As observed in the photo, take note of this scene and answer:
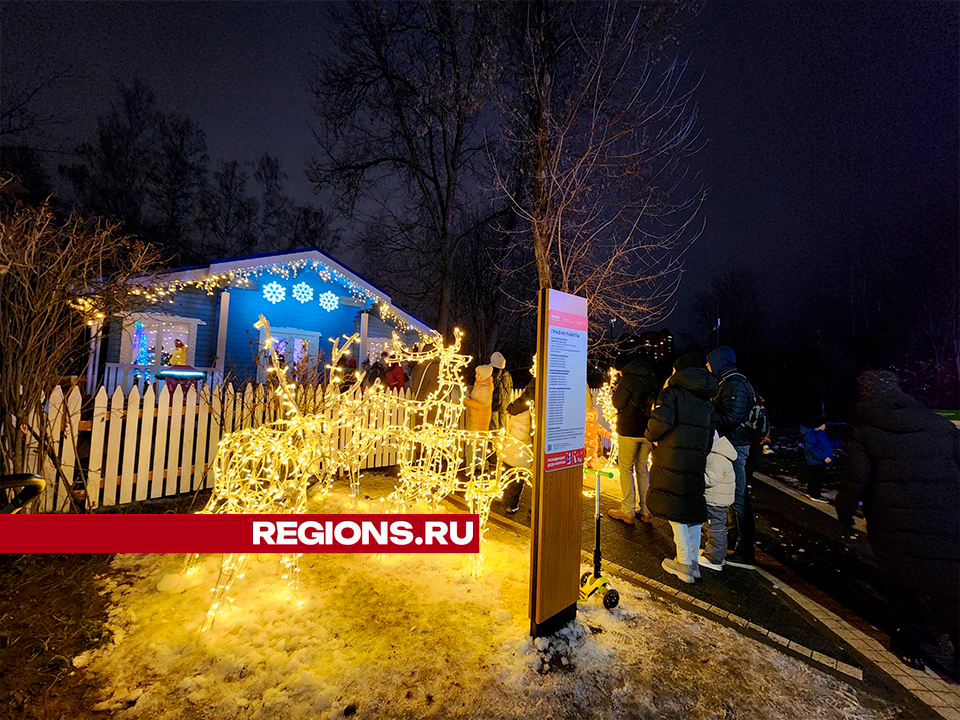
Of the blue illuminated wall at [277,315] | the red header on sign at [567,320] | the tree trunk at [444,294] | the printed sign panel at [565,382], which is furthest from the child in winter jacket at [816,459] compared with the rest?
the blue illuminated wall at [277,315]

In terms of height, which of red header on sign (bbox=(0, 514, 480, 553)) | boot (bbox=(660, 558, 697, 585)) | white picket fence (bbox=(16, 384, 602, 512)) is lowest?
boot (bbox=(660, 558, 697, 585))

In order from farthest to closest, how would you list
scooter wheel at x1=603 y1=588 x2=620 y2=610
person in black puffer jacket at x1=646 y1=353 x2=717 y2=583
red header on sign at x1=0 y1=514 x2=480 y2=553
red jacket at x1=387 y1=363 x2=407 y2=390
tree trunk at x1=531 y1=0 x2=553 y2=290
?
red jacket at x1=387 y1=363 x2=407 y2=390, tree trunk at x1=531 y1=0 x2=553 y2=290, person in black puffer jacket at x1=646 y1=353 x2=717 y2=583, red header on sign at x1=0 y1=514 x2=480 y2=553, scooter wheel at x1=603 y1=588 x2=620 y2=610

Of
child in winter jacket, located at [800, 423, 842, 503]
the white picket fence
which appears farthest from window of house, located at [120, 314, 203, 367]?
child in winter jacket, located at [800, 423, 842, 503]

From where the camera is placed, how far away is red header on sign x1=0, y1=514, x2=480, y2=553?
3320mm

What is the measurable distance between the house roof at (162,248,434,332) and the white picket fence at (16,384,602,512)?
531 centimetres

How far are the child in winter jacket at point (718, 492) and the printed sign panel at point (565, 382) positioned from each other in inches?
69.5

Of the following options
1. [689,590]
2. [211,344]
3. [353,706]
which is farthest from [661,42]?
[211,344]

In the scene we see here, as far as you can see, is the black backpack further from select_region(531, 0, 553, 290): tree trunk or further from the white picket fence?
select_region(531, 0, 553, 290): tree trunk

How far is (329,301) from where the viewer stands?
535 inches

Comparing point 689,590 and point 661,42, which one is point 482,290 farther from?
point 689,590

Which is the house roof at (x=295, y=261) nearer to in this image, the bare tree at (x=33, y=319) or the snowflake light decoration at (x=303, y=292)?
the snowflake light decoration at (x=303, y=292)

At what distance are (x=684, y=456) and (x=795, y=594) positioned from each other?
1543mm

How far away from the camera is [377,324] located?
1493 centimetres

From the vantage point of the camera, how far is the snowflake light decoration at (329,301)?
13.5 m
